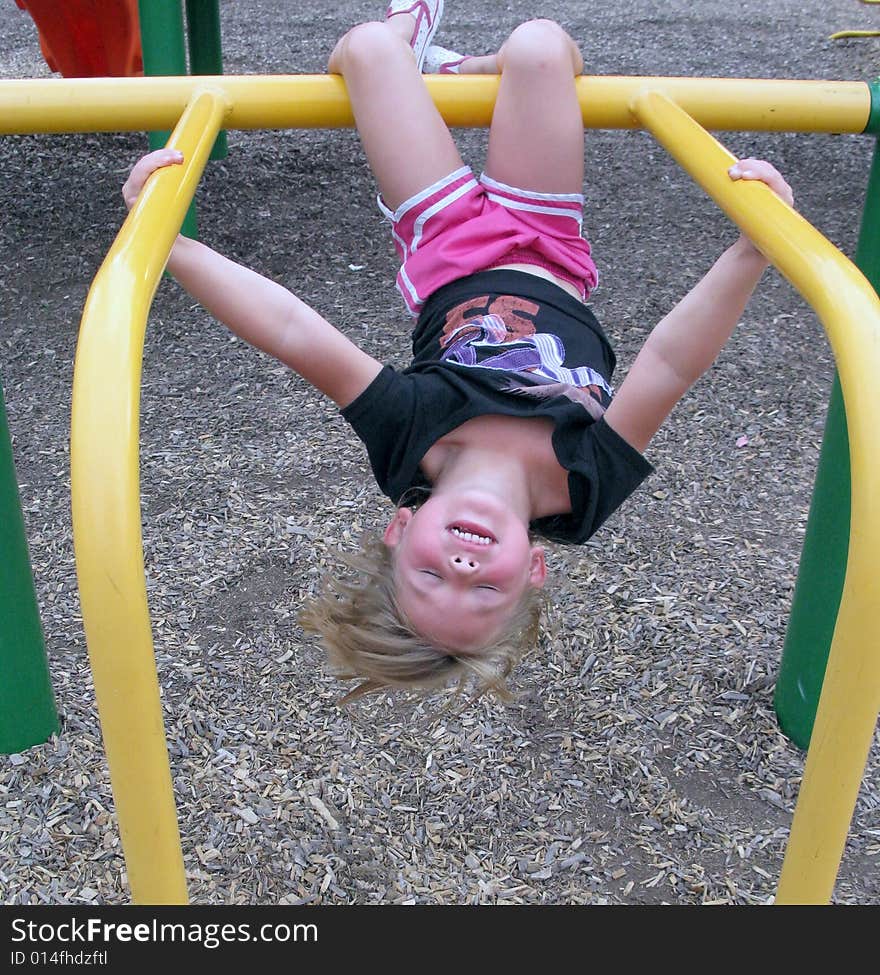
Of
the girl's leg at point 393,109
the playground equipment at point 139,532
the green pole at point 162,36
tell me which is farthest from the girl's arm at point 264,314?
the green pole at point 162,36

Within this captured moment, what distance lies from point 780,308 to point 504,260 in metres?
2.38

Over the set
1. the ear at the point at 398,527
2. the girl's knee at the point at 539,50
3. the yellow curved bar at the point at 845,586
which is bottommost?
the yellow curved bar at the point at 845,586

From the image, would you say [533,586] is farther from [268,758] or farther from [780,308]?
[780,308]

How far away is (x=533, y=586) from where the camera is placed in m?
1.75

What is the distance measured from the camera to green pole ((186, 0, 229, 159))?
4812mm

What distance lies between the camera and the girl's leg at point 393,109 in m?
1.74

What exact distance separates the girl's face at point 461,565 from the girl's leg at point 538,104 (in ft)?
2.14

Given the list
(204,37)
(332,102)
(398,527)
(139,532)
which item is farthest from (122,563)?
(204,37)

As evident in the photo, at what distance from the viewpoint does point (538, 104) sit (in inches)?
69.7

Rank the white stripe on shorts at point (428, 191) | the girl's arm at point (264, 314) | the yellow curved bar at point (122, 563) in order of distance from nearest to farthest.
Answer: the yellow curved bar at point (122, 563), the girl's arm at point (264, 314), the white stripe on shorts at point (428, 191)

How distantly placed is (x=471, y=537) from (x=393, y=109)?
2.41ft

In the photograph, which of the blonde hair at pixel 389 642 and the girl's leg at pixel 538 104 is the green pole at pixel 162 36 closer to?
the girl's leg at pixel 538 104

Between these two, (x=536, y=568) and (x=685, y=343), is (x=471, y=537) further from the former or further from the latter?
(x=685, y=343)
